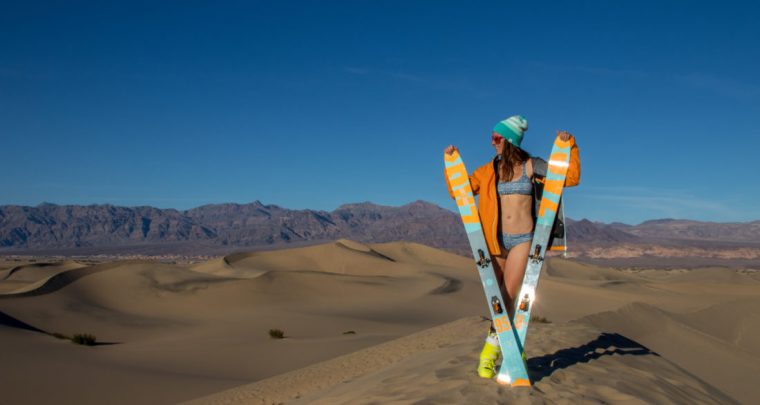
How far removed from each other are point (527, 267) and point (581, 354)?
3220 mm

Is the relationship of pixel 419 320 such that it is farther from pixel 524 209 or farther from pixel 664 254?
pixel 664 254

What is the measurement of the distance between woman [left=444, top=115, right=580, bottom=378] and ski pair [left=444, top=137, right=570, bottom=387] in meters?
0.09

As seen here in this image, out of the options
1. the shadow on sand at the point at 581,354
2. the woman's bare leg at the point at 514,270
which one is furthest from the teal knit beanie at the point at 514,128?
the shadow on sand at the point at 581,354

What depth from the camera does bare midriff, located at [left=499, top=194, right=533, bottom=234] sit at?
557 centimetres

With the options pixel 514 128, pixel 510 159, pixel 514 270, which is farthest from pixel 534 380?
pixel 514 128

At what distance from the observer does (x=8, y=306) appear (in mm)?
22906

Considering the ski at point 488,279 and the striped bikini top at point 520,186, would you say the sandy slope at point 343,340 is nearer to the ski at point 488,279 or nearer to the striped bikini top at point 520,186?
the ski at point 488,279

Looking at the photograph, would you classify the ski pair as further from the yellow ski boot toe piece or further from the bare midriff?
the yellow ski boot toe piece

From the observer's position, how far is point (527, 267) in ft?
18.0

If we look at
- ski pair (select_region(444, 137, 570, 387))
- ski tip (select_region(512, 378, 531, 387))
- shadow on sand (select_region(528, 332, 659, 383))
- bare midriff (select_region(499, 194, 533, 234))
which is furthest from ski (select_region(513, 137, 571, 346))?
shadow on sand (select_region(528, 332, 659, 383))

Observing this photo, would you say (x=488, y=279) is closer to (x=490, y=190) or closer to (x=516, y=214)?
(x=516, y=214)

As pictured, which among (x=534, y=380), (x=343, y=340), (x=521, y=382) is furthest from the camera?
(x=343, y=340)

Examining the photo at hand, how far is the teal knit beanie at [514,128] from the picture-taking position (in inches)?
221

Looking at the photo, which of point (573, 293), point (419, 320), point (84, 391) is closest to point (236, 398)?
point (84, 391)
